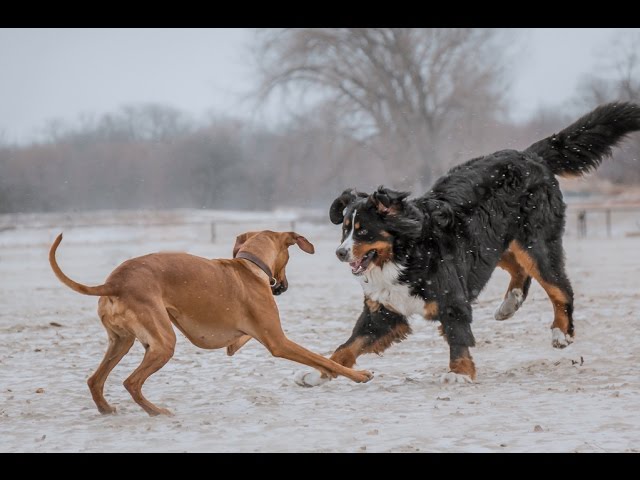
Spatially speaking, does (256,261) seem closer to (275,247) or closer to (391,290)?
(275,247)

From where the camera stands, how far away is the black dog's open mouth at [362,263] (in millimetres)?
6520

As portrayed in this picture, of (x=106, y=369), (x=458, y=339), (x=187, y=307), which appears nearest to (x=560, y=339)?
(x=458, y=339)

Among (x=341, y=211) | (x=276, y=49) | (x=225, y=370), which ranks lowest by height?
(x=225, y=370)

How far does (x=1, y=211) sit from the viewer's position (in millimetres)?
31969

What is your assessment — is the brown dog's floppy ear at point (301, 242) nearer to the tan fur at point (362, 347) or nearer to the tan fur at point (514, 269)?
the tan fur at point (362, 347)

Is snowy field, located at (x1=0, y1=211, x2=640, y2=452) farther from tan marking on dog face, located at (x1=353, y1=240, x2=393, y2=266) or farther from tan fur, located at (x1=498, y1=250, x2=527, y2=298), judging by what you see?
tan marking on dog face, located at (x1=353, y1=240, x2=393, y2=266)

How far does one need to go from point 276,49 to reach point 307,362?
34.8m

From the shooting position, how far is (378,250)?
6559 mm

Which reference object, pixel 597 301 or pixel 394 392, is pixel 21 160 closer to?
pixel 597 301

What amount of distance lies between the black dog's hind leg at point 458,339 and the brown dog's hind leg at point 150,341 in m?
2.01

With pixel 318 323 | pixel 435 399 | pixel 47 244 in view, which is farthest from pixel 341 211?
pixel 47 244

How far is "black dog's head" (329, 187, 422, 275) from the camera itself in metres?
6.50

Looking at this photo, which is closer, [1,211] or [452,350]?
[452,350]

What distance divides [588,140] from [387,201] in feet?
8.43
